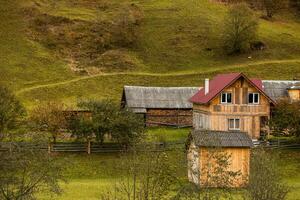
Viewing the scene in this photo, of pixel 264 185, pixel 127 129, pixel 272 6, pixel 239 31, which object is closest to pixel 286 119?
pixel 127 129

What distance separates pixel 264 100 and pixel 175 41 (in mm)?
45163

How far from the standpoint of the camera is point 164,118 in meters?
70.2

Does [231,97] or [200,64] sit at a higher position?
[200,64]

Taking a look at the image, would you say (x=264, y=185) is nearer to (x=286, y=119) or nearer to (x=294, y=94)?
(x=286, y=119)

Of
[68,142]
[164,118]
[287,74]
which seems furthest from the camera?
[287,74]

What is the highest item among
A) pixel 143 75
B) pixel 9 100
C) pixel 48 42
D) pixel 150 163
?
pixel 48 42

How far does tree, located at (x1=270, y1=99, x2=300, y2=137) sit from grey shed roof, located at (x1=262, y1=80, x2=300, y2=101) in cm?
751

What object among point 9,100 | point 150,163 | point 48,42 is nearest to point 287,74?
point 48,42

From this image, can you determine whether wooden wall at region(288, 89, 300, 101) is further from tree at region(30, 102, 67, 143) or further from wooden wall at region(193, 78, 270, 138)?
tree at region(30, 102, 67, 143)

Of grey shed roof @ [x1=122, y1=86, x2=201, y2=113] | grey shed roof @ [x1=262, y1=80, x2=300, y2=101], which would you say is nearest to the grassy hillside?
grey shed roof @ [x1=122, y1=86, x2=201, y2=113]

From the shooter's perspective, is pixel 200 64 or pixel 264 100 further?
pixel 200 64

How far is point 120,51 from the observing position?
102562mm

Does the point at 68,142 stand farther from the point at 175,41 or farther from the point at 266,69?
the point at 175,41

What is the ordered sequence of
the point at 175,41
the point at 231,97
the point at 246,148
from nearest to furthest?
the point at 246,148, the point at 231,97, the point at 175,41
